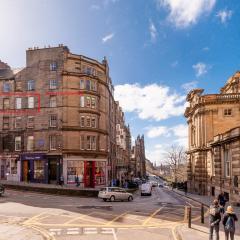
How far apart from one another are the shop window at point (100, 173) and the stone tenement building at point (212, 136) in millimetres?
14959

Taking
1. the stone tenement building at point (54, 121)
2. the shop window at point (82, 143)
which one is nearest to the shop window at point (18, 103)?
the stone tenement building at point (54, 121)

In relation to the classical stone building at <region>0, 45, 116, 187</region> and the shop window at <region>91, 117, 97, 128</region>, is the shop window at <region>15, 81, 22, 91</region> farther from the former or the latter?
the shop window at <region>91, 117, 97, 128</region>

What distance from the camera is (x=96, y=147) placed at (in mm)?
53000

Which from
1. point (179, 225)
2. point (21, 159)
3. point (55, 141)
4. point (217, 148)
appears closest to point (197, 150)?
point (217, 148)

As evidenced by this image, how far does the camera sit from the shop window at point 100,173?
53250 mm

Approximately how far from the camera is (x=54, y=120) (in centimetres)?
5222

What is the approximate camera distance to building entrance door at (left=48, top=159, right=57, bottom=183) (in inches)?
2027

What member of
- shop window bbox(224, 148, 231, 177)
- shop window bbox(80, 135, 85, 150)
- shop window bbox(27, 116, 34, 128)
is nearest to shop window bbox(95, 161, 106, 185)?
shop window bbox(80, 135, 85, 150)

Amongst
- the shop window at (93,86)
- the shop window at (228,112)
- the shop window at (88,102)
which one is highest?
the shop window at (93,86)

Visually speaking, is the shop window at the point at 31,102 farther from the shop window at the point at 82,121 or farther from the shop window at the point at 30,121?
the shop window at the point at 82,121

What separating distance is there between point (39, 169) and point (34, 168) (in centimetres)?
82

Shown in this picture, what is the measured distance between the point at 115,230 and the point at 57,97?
116 feet

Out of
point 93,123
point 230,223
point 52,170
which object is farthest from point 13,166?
point 230,223

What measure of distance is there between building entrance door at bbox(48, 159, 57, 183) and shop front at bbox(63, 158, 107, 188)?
179 centimetres
